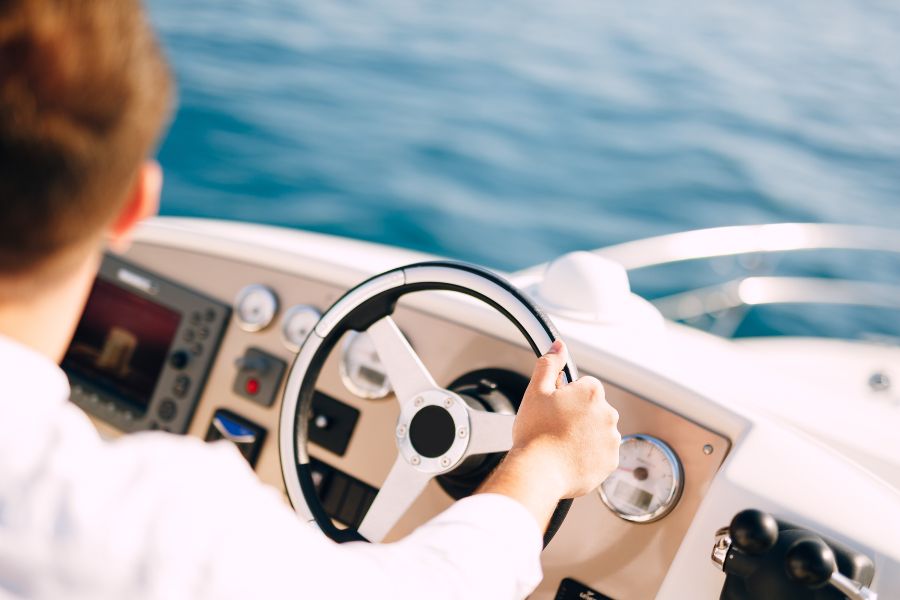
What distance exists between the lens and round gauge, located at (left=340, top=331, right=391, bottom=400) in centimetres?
172

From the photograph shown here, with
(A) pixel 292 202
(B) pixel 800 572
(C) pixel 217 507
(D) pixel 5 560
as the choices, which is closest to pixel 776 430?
(B) pixel 800 572

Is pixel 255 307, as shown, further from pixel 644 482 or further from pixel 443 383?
pixel 644 482

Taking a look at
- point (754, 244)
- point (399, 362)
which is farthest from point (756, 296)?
point (399, 362)

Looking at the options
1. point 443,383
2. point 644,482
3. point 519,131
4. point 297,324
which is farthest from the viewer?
point 519,131

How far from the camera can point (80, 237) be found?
2.27 ft

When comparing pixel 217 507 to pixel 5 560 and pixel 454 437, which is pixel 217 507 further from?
pixel 454 437

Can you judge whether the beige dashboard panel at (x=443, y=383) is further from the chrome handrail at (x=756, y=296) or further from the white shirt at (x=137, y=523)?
the chrome handrail at (x=756, y=296)

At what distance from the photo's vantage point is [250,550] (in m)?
0.69

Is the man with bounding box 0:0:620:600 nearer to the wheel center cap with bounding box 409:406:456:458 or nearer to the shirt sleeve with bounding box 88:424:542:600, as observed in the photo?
the shirt sleeve with bounding box 88:424:542:600

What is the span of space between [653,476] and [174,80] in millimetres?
1008


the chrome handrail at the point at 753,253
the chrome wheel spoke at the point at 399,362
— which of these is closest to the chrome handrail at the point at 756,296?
the chrome handrail at the point at 753,253

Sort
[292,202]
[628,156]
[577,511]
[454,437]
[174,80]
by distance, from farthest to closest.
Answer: [628,156] < [292,202] < [577,511] < [454,437] < [174,80]

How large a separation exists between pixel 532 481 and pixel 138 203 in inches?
18.8

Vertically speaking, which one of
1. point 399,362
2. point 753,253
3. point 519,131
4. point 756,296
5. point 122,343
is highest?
point 519,131
